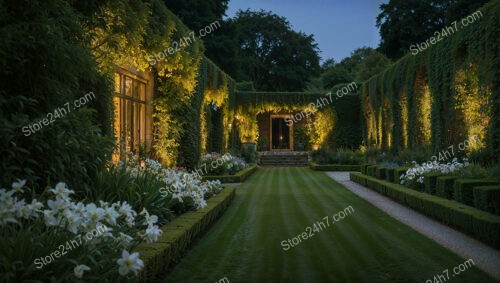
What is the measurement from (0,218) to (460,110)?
11.2m

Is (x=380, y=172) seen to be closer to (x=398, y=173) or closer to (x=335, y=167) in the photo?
(x=398, y=173)

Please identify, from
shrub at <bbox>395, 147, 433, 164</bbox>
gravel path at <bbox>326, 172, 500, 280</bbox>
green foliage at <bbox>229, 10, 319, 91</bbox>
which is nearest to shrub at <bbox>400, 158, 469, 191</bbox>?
gravel path at <bbox>326, 172, 500, 280</bbox>

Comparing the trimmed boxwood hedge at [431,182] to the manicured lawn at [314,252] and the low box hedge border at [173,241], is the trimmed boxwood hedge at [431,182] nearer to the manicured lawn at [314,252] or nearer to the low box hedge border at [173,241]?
the manicured lawn at [314,252]

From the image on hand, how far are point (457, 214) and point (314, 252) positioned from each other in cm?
224

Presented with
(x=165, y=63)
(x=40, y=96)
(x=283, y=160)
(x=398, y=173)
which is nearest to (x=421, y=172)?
(x=398, y=173)

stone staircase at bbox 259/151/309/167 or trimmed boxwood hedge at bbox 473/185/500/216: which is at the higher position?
stone staircase at bbox 259/151/309/167

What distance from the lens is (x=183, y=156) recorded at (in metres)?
11.7

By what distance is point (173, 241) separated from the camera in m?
3.85

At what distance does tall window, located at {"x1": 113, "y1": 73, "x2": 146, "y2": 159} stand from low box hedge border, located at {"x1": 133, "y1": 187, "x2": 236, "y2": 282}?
3.75 m

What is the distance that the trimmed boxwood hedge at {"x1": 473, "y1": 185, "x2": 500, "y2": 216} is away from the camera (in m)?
5.38

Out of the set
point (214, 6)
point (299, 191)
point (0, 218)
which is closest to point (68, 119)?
point (0, 218)

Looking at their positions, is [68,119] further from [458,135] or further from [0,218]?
[458,135]

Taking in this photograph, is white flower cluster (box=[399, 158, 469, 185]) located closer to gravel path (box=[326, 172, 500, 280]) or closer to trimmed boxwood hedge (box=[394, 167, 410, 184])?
trimmed boxwood hedge (box=[394, 167, 410, 184])

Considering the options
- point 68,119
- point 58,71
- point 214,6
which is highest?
point 214,6
